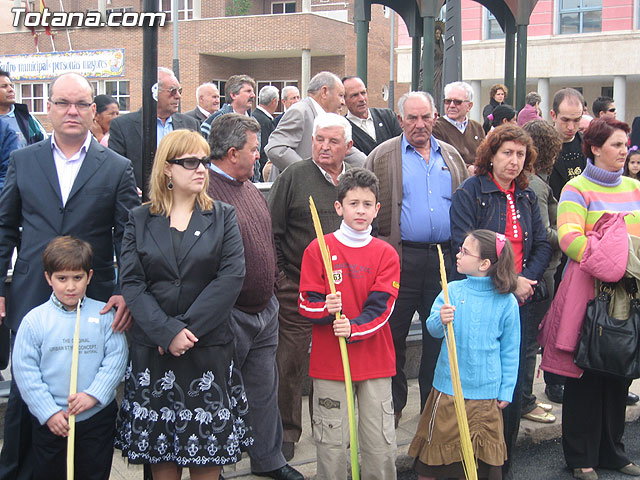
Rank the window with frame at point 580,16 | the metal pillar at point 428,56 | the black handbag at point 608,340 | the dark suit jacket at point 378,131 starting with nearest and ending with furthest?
the black handbag at point 608,340 < the dark suit jacket at point 378,131 < the metal pillar at point 428,56 < the window with frame at point 580,16

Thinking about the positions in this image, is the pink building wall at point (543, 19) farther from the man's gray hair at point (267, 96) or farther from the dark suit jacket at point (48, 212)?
the dark suit jacket at point (48, 212)

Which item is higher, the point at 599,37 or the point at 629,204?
the point at 599,37

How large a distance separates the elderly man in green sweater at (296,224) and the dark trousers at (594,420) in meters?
1.70

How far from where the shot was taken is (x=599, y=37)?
28703mm

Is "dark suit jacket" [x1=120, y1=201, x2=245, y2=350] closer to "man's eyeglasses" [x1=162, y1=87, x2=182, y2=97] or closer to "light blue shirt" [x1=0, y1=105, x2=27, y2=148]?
"man's eyeglasses" [x1=162, y1=87, x2=182, y2=97]

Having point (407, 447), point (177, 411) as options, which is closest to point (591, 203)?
point (407, 447)

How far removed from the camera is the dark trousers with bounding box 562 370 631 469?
478 centimetres

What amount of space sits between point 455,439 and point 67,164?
8.26ft

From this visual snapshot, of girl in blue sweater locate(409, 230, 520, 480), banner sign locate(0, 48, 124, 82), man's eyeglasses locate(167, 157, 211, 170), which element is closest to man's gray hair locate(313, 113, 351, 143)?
girl in blue sweater locate(409, 230, 520, 480)

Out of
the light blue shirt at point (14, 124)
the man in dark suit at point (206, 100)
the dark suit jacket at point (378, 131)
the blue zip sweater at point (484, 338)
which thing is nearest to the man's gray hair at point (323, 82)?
the dark suit jacket at point (378, 131)

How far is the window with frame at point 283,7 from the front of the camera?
146 feet

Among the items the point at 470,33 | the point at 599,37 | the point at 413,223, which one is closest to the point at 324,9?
the point at 470,33

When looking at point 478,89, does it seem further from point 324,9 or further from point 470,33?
point 324,9

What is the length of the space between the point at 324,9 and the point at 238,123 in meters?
41.3
